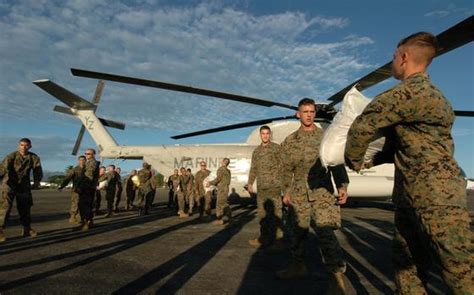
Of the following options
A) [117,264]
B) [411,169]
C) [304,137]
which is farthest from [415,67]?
[117,264]

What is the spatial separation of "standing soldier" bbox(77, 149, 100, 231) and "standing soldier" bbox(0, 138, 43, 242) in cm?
109

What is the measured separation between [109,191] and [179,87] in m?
5.47

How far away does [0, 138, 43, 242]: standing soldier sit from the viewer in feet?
21.7

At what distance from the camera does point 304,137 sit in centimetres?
415

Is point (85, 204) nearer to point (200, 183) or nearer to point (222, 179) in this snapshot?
point (222, 179)

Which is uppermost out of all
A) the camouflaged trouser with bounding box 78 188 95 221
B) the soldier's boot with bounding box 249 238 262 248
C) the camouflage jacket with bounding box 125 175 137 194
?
the camouflage jacket with bounding box 125 175 137 194

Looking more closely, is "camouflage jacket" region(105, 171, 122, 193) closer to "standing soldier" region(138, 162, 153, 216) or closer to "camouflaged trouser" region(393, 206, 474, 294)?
"standing soldier" region(138, 162, 153, 216)

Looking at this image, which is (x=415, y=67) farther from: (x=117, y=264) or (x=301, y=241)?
(x=117, y=264)

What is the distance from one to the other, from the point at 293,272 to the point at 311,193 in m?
0.98

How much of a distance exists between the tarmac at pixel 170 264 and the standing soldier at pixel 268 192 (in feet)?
1.31

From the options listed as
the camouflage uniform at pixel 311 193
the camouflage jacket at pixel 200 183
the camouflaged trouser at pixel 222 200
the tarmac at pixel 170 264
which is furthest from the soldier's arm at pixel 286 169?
the camouflage jacket at pixel 200 183

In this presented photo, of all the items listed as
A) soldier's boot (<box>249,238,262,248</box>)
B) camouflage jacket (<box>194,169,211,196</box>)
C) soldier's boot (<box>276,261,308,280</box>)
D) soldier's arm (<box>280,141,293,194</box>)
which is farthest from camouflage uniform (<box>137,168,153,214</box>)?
soldier's boot (<box>276,261,308,280</box>)

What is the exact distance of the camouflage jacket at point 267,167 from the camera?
242 inches

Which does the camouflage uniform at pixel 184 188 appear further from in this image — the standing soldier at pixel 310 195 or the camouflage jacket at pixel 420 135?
the camouflage jacket at pixel 420 135
